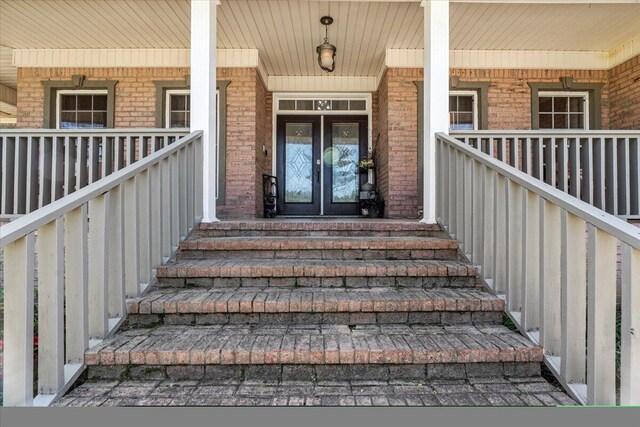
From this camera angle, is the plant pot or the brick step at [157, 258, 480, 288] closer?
the brick step at [157, 258, 480, 288]

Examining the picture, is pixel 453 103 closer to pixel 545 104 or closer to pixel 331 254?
pixel 545 104

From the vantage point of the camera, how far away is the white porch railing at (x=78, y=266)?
155 centimetres

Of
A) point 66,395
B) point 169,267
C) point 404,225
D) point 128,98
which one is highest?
point 128,98

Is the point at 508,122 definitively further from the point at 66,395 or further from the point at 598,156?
the point at 66,395

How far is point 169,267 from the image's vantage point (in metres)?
2.60

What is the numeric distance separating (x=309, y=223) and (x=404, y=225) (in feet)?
2.79

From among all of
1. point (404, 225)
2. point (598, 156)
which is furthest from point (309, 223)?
point (598, 156)

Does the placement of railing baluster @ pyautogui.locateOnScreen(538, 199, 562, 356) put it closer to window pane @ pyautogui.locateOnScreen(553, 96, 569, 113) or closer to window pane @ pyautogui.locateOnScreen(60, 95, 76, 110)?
window pane @ pyautogui.locateOnScreen(553, 96, 569, 113)

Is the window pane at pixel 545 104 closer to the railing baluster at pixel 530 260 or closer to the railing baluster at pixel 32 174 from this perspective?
the railing baluster at pixel 530 260

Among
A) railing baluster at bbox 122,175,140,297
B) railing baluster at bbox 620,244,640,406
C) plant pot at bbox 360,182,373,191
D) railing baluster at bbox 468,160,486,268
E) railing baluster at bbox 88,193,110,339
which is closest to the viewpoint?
railing baluster at bbox 620,244,640,406

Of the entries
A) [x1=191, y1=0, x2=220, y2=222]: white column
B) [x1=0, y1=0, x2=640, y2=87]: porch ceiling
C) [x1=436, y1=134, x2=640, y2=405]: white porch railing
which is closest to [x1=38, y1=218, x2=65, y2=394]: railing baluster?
[x1=191, y1=0, x2=220, y2=222]: white column

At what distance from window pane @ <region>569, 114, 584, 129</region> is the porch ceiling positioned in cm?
99

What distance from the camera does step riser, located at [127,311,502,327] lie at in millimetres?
2205

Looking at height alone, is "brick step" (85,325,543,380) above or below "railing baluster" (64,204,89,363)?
below
